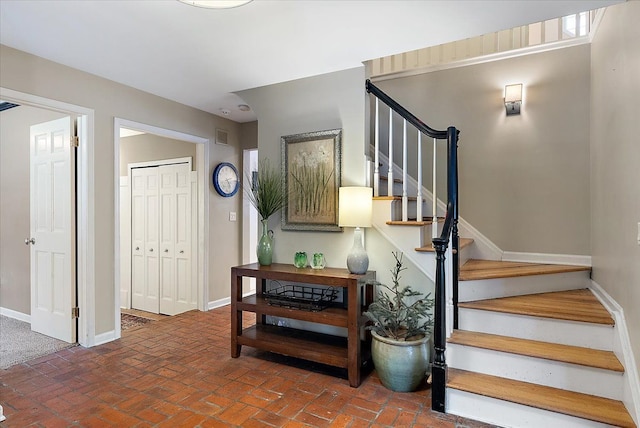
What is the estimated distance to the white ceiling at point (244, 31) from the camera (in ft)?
7.13

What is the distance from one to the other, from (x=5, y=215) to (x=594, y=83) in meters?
6.48

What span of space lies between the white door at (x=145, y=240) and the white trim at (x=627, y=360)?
4.92 metres

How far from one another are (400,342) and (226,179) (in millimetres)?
3204

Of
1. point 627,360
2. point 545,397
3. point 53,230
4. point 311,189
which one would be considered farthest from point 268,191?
point 627,360

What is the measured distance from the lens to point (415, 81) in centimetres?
397

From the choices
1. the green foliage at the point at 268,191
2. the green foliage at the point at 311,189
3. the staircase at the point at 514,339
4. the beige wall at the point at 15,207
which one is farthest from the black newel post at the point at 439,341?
the beige wall at the point at 15,207

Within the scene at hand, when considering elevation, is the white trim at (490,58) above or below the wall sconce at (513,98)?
above

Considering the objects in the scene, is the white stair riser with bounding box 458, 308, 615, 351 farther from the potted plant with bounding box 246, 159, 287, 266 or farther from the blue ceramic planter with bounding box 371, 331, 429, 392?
the potted plant with bounding box 246, 159, 287, 266

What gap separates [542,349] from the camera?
88.0 inches

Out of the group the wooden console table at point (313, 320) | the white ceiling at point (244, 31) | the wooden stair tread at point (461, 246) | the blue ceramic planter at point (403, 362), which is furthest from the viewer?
the wooden stair tread at point (461, 246)

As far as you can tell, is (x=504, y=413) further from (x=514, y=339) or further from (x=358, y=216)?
(x=358, y=216)

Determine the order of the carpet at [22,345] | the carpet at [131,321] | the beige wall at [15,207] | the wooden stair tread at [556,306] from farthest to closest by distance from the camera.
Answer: the carpet at [131,321] < the beige wall at [15,207] < the carpet at [22,345] < the wooden stair tread at [556,306]

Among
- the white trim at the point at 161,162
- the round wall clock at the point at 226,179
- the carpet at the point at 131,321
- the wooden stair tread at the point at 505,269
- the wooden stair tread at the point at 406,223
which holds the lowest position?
the carpet at the point at 131,321

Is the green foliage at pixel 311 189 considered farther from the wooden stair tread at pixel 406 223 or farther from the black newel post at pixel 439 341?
the black newel post at pixel 439 341
